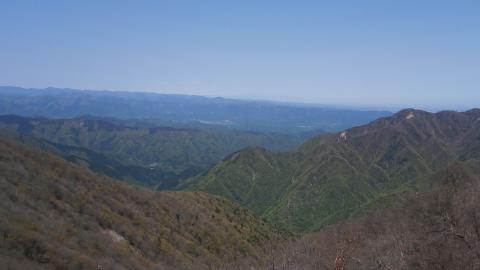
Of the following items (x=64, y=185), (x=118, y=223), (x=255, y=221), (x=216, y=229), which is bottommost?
(x=255, y=221)

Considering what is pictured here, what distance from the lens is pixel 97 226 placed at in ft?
102

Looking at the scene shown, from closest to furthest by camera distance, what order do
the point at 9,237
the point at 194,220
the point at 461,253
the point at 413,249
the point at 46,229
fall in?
the point at 9,237, the point at 461,253, the point at 46,229, the point at 413,249, the point at 194,220

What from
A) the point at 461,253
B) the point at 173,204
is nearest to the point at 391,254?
the point at 461,253

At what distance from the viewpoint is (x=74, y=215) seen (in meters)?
29.8

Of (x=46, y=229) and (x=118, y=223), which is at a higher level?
(x=46, y=229)

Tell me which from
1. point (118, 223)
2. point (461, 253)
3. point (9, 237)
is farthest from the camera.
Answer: point (118, 223)

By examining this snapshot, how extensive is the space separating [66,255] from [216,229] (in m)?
36.1

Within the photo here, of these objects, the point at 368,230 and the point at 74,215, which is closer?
the point at 74,215

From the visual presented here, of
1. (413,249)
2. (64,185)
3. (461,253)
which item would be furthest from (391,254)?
(64,185)

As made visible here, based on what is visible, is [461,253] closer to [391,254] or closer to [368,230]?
[391,254]

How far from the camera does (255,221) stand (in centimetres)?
7512

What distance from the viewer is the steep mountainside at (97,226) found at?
18.8 m

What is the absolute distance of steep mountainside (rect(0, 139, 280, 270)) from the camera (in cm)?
1884

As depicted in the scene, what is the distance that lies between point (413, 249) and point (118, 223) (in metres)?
21.2
